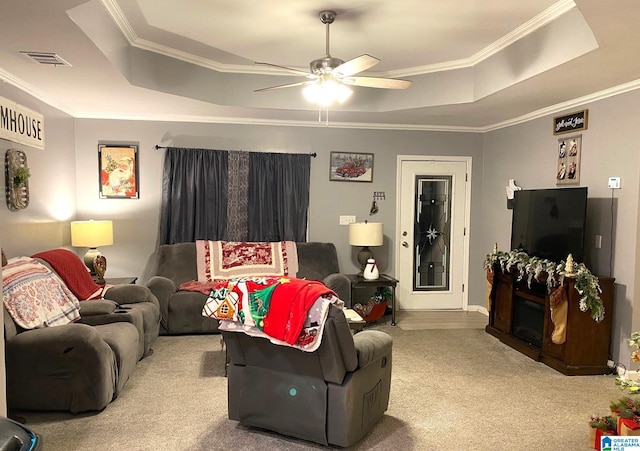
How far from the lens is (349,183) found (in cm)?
595

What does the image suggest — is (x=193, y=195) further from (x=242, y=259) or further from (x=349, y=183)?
(x=349, y=183)

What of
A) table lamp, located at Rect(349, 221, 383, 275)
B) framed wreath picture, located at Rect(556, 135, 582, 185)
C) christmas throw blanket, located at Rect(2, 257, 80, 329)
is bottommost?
christmas throw blanket, located at Rect(2, 257, 80, 329)

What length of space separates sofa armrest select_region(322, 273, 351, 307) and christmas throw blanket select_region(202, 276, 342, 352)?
7.99 ft

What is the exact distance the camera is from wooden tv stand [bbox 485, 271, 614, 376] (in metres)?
3.86

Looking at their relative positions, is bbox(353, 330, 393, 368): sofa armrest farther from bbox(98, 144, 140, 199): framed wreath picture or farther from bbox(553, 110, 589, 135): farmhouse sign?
bbox(98, 144, 140, 199): framed wreath picture

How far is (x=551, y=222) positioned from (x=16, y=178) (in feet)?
14.9

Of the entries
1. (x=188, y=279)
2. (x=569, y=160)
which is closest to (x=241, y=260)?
(x=188, y=279)

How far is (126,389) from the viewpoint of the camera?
11.5ft

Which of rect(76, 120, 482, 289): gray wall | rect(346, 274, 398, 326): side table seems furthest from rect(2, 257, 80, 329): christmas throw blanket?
rect(346, 274, 398, 326): side table

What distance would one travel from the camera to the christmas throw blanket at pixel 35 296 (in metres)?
3.13

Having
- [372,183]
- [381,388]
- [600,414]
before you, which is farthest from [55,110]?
[600,414]

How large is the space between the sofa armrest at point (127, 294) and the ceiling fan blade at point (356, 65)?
265cm

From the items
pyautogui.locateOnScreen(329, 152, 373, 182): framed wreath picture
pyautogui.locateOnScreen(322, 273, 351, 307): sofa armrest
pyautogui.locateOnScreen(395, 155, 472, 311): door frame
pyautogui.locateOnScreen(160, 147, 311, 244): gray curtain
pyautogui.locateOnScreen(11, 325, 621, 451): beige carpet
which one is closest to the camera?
pyautogui.locateOnScreen(11, 325, 621, 451): beige carpet

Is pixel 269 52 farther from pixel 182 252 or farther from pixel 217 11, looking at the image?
pixel 182 252
